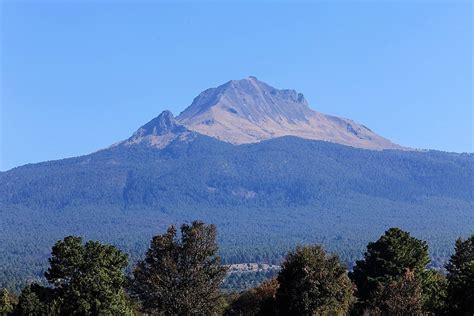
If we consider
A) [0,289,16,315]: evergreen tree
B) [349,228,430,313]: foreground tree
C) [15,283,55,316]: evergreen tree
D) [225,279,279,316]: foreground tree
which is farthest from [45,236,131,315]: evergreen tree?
[225,279,279,316]: foreground tree

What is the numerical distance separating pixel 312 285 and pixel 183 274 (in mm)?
7681

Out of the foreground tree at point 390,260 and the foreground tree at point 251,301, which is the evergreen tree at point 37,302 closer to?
the foreground tree at point 251,301

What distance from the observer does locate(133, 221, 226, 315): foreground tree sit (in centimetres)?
4847

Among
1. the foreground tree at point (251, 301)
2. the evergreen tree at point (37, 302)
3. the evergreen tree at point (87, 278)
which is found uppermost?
the evergreen tree at point (87, 278)

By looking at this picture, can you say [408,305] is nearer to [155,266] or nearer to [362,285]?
[155,266]

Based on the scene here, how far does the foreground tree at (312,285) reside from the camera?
164 feet

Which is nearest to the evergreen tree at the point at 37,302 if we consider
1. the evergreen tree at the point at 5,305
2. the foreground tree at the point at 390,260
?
the evergreen tree at the point at 5,305

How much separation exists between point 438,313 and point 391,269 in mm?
14230

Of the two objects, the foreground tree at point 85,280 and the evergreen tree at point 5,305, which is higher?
the foreground tree at point 85,280

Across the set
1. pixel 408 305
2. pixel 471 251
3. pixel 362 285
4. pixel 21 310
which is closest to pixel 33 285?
pixel 21 310

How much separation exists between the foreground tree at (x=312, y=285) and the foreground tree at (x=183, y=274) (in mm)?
4337

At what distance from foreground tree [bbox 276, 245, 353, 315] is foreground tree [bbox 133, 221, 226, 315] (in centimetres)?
434

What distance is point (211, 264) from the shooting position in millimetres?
49344

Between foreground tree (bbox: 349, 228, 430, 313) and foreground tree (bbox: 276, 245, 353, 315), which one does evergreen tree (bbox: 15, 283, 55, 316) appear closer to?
foreground tree (bbox: 276, 245, 353, 315)
